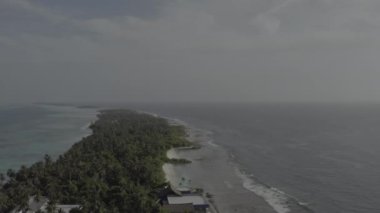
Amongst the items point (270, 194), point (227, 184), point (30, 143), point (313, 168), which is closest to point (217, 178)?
point (227, 184)

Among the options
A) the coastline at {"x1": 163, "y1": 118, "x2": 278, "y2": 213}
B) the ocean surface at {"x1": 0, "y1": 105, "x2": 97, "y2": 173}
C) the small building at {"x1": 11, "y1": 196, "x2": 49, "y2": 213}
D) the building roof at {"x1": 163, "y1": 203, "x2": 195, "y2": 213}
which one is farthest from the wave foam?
the ocean surface at {"x1": 0, "y1": 105, "x2": 97, "y2": 173}

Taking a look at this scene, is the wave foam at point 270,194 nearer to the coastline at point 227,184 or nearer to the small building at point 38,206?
the coastline at point 227,184

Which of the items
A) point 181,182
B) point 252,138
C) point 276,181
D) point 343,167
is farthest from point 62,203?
point 252,138

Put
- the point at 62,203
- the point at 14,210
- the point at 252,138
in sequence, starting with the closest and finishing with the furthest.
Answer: the point at 14,210, the point at 62,203, the point at 252,138

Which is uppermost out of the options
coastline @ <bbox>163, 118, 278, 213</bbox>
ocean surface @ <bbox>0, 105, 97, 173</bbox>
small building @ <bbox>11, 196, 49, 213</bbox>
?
small building @ <bbox>11, 196, 49, 213</bbox>

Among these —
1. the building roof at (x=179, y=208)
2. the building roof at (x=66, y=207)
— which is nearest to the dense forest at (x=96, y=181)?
the building roof at (x=66, y=207)

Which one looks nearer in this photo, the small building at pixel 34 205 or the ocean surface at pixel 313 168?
the small building at pixel 34 205

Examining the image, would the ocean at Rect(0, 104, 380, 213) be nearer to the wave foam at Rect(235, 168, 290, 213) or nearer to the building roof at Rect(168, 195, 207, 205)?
the wave foam at Rect(235, 168, 290, 213)

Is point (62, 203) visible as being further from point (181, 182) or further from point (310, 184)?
point (310, 184)

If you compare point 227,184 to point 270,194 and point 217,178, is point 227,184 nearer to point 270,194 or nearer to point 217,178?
point 217,178
